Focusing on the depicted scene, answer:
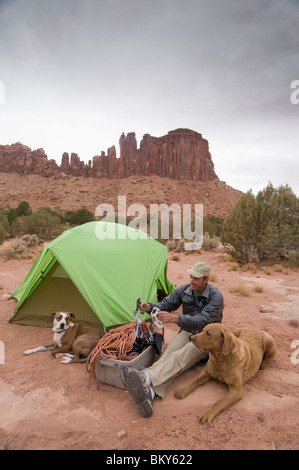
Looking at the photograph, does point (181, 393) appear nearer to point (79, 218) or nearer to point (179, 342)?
point (179, 342)

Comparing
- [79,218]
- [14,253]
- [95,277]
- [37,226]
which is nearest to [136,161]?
[79,218]

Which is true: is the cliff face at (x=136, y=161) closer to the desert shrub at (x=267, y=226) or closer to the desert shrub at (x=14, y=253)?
the desert shrub at (x=14, y=253)

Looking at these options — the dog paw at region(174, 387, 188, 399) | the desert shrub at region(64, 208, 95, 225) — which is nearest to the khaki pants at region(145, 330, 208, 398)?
the dog paw at region(174, 387, 188, 399)

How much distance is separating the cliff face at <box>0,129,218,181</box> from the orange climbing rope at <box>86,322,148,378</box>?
63011mm

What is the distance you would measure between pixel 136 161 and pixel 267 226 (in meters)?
58.1

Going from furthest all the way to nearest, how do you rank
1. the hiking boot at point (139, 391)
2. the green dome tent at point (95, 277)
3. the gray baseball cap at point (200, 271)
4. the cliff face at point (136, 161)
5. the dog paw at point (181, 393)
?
the cliff face at point (136, 161) < the green dome tent at point (95, 277) < the gray baseball cap at point (200, 271) < the dog paw at point (181, 393) < the hiking boot at point (139, 391)

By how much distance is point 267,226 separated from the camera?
1302 cm

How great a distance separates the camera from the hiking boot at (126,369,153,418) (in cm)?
303

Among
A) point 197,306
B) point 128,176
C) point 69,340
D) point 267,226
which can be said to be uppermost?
point 128,176

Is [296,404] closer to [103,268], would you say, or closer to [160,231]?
[103,268]

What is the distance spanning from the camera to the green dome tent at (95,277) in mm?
4969

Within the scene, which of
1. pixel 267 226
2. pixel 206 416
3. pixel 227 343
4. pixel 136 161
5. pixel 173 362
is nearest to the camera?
pixel 206 416

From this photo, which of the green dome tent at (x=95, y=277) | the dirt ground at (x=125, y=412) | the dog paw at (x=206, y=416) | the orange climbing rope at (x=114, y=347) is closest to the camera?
the dirt ground at (x=125, y=412)

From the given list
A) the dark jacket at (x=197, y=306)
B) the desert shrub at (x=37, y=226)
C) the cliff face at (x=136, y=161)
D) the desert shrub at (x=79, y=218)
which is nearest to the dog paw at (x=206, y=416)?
the dark jacket at (x=197, y=306)
